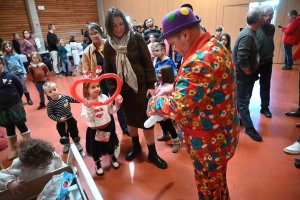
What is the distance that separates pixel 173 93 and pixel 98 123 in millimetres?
1234

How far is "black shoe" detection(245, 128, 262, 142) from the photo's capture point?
2624mm

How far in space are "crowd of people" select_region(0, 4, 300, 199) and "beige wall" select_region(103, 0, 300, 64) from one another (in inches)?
194

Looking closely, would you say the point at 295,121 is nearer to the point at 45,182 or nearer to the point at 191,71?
the point at 191,71

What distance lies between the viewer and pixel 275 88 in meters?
4.51

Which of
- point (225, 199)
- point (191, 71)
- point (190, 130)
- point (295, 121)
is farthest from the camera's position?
point (295, 121)

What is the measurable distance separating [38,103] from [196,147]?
4483 mm

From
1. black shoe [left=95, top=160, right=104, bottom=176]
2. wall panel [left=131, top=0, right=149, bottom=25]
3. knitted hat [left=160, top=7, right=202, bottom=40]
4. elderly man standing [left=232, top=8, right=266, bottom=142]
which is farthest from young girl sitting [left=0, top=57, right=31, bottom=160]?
wall panel [left=131, top=0, right=149, bottom=25]

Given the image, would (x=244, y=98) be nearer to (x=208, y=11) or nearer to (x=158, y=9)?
(x=208, y=11)

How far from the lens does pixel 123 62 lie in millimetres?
1917

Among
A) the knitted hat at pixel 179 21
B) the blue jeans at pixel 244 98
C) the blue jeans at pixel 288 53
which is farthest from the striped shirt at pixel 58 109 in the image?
the blue jeans at pixel 288 53

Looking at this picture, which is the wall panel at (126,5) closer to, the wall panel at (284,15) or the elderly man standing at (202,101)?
the wall panel at (284,15)

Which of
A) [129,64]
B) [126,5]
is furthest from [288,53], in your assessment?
[126,5]

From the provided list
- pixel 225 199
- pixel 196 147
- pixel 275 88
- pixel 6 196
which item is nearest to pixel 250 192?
pixel 225 199

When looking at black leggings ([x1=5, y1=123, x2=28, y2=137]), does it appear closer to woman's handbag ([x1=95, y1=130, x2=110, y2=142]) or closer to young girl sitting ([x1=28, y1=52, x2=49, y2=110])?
woman's handbag ([x1=95, y1=130, x2=110, y2=142])
